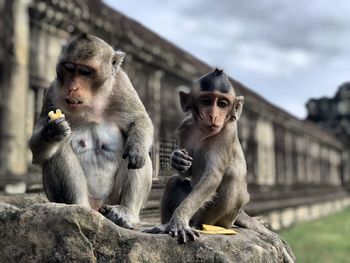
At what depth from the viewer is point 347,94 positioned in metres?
46.3

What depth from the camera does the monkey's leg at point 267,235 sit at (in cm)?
423

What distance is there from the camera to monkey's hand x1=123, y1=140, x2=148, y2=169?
384 centimetres

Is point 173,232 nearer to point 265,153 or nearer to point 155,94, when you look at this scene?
point 155,94

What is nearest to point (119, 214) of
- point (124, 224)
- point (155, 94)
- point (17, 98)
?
point (124, 224)

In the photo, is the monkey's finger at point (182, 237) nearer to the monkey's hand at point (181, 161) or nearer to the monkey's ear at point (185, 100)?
the monkey's hand at point (181, 161)

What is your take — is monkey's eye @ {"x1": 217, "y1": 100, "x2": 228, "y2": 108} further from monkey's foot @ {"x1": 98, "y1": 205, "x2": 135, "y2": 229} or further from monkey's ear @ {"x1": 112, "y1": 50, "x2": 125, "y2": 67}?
monkey's foot @ {"x1": 98, "y1": 205, "x2": 135, "y2": 229}

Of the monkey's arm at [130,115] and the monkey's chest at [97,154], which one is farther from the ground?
the monkey's arm at [130,115]

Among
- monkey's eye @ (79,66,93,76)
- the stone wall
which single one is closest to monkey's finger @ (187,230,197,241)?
monkey's eye @ (79,66,93,76)

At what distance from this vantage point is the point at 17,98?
9.40 metres

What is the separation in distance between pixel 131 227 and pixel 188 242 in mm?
446

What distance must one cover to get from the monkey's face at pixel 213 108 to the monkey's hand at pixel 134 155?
442 millimetres

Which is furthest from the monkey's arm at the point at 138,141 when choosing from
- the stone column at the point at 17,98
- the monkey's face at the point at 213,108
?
the stone column at the point at 17,98

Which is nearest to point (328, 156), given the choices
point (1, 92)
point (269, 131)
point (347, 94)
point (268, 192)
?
point (347, 94)

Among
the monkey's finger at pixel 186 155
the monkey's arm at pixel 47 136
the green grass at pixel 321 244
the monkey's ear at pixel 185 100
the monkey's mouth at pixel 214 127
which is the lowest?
the green grass at pixel 321 244
